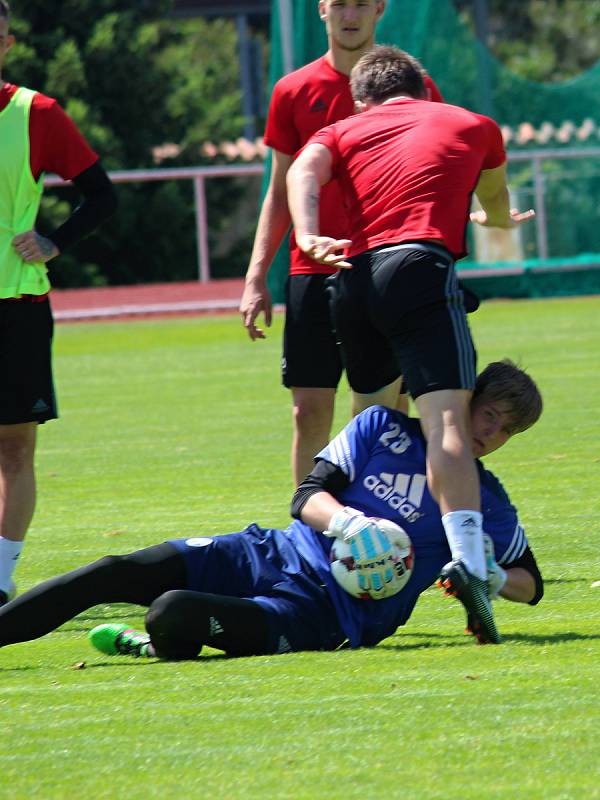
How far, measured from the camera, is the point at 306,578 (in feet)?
17.0

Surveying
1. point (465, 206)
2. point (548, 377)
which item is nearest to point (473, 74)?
point (548, 377)

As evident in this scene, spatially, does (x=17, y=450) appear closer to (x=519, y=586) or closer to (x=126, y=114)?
(x=519, y=586)

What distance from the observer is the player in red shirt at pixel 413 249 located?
16.6 feet

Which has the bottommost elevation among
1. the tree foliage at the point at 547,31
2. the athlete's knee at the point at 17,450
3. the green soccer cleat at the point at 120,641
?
the tree foliage at the point at 547,31

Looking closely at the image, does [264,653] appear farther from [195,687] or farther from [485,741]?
[485,741]

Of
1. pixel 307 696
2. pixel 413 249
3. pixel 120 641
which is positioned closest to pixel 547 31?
pixel 413 249

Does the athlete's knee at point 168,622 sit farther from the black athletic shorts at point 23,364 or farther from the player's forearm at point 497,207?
the player's forearm at point 497,207

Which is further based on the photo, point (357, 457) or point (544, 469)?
point (544, 469)

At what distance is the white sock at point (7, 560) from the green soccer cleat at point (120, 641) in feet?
2.79

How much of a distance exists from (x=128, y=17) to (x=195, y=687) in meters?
30.7

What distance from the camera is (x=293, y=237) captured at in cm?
688

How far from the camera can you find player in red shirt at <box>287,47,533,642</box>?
5.05 meters

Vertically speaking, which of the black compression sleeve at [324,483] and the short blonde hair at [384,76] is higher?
the short blonde hair at [384,76]

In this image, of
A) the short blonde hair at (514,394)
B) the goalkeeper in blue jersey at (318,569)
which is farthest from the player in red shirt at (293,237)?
the short blonde hair at (514,394)
